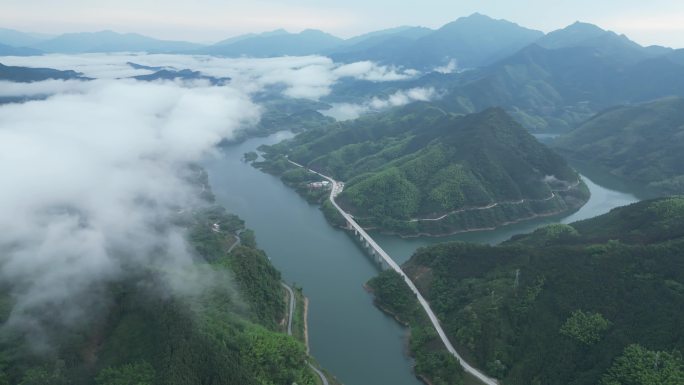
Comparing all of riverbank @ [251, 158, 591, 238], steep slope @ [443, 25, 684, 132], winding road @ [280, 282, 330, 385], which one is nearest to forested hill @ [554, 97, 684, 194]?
riverbank @ [251, 158, 591, 238]

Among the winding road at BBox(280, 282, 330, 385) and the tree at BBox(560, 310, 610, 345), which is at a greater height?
the tree at BBox(560, 310, 610, 345)

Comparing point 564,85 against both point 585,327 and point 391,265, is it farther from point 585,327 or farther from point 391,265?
point 585,327

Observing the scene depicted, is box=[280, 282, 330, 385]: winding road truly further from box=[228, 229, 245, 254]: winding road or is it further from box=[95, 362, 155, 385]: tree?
box=[228, 229, 245, 254]: winding road

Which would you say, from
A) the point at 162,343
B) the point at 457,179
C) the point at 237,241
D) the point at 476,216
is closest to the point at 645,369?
the point at 162,343

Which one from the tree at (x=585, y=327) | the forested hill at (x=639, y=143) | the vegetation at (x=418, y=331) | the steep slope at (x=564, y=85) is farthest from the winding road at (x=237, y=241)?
the steep slope at (x=564, y=85)

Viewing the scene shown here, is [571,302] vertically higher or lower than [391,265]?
higher

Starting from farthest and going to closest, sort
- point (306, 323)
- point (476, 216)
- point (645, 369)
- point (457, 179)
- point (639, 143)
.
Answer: point (639, 143) < point (457, 179) < point (476, 216) < point (306, 323) < point (645, 369)

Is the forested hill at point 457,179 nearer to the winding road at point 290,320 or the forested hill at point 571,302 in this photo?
the forested hill at point 571,302

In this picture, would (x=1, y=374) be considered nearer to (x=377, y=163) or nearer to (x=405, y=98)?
(x=377, y=163)
